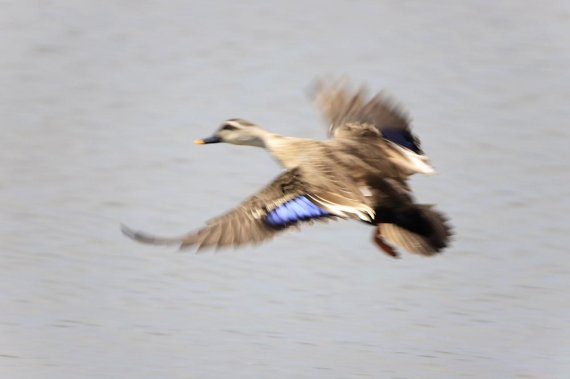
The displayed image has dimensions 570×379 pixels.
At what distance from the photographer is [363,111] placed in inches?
376

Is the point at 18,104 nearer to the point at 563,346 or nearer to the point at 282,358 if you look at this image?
the point at 282,358

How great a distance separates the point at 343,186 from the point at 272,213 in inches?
21.3

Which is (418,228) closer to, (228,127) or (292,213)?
(292,213)

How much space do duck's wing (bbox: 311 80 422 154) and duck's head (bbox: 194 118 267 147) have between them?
0.47 meters

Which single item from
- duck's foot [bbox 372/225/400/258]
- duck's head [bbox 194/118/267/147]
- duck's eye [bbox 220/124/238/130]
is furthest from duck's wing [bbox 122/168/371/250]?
duck's eye [bbox 220/124/238/130]

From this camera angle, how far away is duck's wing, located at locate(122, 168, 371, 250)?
25.9 ft

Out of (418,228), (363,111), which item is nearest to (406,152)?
(363,111)

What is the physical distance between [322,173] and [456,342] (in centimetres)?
150

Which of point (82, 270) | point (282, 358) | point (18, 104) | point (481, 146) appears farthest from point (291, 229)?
point (18, 104)

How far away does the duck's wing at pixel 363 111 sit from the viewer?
931 cm

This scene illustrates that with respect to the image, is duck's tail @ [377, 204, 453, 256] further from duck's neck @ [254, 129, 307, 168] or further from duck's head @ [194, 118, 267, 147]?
duck's head @ [194, 118, 267, 147]

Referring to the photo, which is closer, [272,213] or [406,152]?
[272,213]

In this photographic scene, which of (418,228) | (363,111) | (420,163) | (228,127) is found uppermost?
(363,111)

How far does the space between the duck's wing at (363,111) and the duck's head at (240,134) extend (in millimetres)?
468
